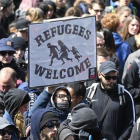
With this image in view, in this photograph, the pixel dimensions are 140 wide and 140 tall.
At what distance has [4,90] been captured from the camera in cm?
873

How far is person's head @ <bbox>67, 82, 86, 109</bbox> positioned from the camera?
28.7 feet

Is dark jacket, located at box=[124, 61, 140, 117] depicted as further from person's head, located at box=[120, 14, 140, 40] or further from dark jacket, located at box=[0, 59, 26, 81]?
person's head, located at box=[120, 14, 140, 40]

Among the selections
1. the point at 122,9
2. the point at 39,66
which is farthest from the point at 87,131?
the point at 122,9

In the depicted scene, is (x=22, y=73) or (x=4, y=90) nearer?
(x=4, y=90)

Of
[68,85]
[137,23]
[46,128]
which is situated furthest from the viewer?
[137,23]

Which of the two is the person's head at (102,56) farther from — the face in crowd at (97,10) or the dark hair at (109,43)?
the face in crowd at (97,10)

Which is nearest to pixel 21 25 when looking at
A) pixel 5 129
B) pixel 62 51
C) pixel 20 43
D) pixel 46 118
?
pixel 20 43

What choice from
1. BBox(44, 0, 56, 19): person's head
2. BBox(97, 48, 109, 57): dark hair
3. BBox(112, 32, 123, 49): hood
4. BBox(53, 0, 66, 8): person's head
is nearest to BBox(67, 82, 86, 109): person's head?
BBox(97, 48, 109, 57): dark hair

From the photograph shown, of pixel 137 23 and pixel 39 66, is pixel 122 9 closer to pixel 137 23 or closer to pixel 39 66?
pixel 137 23

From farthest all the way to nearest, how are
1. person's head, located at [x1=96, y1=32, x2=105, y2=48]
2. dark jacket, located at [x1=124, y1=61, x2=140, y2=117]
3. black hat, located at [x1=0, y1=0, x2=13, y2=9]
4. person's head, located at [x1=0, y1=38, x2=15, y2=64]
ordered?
black hat, located at [x1=0, y1=0, x2=13, y2=9] → person's head, located at [x1=96, y1=32, x2=105, y2=48] → dark jacket, located at [x1=124, y1=61, x2=140, y2=117] → person's head, located at [x1=0, y1=38, x2=15, y2=64]

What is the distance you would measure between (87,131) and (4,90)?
1.68m

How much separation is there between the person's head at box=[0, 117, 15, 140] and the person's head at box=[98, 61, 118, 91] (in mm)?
2456

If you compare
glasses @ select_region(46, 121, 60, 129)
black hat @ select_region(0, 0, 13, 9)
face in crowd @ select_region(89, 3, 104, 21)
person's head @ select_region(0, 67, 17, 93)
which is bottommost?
glasses @ select_region(46, 121, 60, 129)

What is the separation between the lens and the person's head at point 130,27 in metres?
12.4
